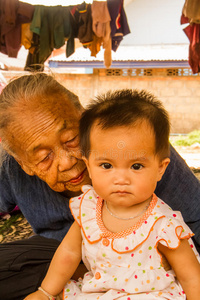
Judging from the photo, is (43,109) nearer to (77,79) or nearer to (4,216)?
(4,216)

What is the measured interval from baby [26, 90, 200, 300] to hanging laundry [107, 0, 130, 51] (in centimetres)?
535

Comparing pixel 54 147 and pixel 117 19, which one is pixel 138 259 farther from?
pixel 117 19

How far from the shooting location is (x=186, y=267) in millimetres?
1403

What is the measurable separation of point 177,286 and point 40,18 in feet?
18.5

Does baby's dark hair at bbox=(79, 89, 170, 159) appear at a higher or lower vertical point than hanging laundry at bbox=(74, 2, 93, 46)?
lower

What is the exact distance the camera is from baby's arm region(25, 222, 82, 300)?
5.48ft

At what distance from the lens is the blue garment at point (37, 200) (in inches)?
88.4

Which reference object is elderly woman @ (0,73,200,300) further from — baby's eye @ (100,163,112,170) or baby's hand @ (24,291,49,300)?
baby's eye @ (100,163,112,170)

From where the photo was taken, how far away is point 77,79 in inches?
545

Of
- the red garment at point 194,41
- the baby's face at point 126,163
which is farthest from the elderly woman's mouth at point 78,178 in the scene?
the red garment at point 194,41

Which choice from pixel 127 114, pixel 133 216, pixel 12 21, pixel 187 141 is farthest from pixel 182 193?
pixel 187 141

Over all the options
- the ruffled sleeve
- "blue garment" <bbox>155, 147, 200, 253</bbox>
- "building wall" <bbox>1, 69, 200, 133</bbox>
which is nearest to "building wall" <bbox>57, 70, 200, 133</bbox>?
"building wall" <bbox>1, 69, 200, 133</bbox>

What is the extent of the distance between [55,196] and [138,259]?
953 mm

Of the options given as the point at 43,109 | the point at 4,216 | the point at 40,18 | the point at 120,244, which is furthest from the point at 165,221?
the point at 40,18
